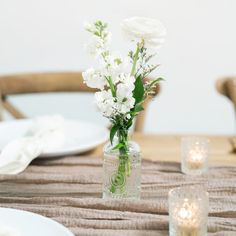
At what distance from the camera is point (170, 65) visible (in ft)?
8.77

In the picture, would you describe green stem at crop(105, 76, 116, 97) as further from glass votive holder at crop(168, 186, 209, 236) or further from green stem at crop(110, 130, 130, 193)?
glass votive holder at crop(168, 186, 209, 236)

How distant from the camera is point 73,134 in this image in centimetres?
154

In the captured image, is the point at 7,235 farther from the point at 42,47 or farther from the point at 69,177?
the point at 42,47

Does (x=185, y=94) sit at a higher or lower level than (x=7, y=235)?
lower

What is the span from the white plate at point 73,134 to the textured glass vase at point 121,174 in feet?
0.99

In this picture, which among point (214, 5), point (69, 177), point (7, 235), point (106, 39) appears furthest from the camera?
point (214, 5)

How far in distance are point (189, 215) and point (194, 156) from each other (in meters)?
0.38

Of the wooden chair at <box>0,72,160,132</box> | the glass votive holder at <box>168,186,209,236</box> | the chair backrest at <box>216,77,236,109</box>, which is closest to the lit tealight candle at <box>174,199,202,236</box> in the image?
the glass votive holder at <box>168,186,209,236</box>

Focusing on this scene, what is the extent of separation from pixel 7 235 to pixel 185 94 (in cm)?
195

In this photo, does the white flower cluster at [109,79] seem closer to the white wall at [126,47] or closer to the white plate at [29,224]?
the white plate at [29,224]

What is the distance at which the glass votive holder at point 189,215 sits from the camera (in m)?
0.87

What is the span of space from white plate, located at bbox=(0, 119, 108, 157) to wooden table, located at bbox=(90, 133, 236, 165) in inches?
1.4

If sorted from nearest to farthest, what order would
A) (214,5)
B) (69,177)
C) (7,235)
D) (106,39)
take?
(7,235), (106,39), (69,177), (214,5)

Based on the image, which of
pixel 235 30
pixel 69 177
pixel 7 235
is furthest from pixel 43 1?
pixel 7 235
